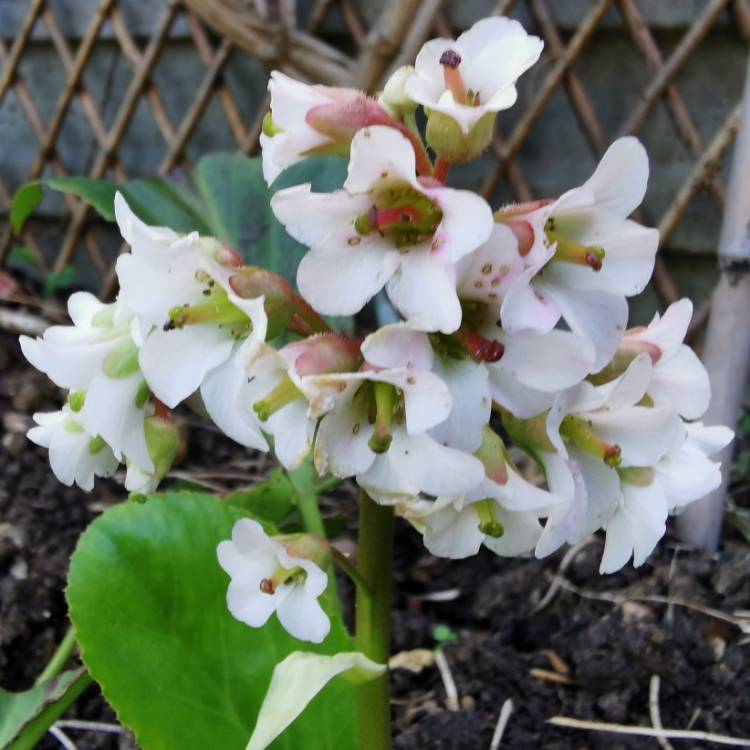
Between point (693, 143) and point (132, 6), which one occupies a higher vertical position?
point (693, 143)

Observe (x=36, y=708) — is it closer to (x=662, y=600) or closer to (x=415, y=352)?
(x=415, y=352)

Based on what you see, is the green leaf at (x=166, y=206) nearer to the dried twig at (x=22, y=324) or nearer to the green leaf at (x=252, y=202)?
the green leaf at (x=252, y=202)

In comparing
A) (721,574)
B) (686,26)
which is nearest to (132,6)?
(686,26)

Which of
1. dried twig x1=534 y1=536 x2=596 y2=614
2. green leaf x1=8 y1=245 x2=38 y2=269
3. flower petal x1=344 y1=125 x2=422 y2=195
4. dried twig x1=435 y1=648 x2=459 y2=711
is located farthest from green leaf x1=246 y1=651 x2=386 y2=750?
green leaf x1=8 y1=245 x2=38 y2=269

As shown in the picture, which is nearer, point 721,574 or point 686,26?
point 721,574

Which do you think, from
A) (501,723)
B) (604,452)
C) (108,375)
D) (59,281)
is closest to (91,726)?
(501,723)

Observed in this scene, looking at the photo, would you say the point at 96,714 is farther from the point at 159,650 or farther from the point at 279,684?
the point at 279,684
